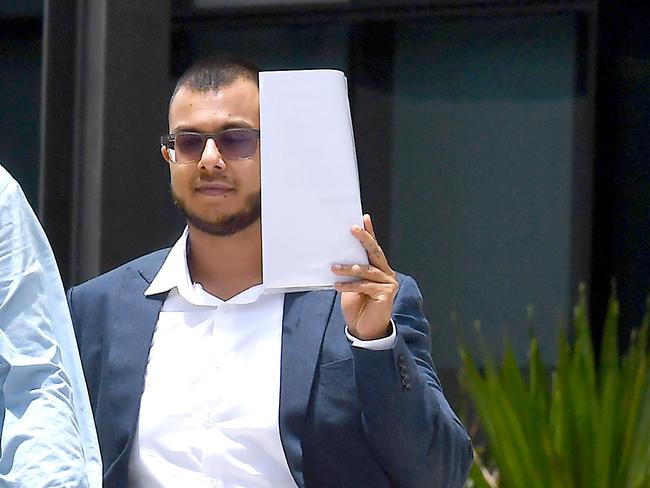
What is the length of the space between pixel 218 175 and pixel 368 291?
1.50 feet

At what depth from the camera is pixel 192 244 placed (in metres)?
3.45

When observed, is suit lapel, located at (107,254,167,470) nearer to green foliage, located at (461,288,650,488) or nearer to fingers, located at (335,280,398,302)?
fingers, located at (335,280,398,302)

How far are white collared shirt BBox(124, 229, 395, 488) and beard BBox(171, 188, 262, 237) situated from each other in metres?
0.13

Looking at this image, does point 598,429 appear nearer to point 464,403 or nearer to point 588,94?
point 464,403

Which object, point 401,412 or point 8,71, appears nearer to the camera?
point 401,412

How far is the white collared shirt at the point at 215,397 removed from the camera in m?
3.18

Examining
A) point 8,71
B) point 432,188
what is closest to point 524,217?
point 432,188

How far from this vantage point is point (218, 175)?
3.29 metres

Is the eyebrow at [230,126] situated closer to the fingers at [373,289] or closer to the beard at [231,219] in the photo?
the beard at [231,219]

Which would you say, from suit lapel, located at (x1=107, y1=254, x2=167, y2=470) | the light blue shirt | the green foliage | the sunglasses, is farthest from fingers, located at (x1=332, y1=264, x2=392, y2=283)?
the green foliage

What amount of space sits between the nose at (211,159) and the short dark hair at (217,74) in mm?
169

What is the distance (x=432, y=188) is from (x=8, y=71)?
1.87 meters

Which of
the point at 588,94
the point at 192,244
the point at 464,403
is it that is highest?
the point at 588,94

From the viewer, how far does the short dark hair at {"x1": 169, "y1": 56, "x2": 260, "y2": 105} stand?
3420 millimetres
